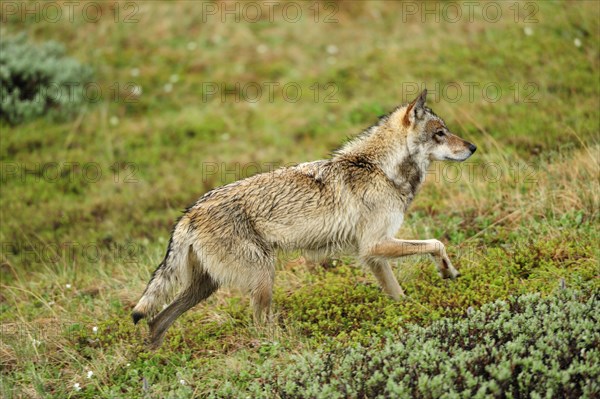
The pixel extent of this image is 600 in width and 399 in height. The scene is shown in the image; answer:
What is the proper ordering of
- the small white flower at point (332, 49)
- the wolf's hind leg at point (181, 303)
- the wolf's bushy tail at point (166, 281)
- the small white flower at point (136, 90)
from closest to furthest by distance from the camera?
1. the wolf's bushy tail at point (166, 281)
2. the wolf's hind leg at point (181, 303)
3. the small white flower at point (136, 90)
4. the small white flower at point (332, 49)

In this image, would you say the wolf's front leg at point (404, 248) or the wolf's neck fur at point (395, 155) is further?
the wolf's neck fur at point (395, 155)

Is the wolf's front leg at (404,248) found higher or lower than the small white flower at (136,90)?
higher

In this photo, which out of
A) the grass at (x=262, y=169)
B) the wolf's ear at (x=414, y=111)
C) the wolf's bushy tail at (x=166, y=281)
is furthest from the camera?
the wolf's ear at (x=414, y=111)

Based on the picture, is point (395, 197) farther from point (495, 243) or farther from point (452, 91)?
point (452, 91)

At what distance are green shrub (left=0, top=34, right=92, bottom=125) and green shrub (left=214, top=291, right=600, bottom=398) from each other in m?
8.09

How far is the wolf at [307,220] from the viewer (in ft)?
20.4

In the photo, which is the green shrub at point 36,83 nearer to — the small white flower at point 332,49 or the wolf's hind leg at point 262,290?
the small white flower at point 332,49

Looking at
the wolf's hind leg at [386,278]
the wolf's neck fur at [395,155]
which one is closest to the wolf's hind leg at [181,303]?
the wolf's hind leg at [386,278]

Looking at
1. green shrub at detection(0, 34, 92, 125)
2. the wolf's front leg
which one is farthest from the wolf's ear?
green shrub at detection(0, 34, 92, 125)

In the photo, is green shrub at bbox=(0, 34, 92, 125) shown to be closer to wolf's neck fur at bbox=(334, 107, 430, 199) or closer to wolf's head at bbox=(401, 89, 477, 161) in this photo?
wolf's neck fur at bbox=(334, 107, 430, 199)

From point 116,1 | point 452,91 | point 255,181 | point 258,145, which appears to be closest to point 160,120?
point 258,145

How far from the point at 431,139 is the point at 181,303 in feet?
9.48

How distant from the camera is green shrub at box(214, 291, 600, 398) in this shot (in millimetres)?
4664

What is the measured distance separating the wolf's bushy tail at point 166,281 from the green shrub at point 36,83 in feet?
22.5
